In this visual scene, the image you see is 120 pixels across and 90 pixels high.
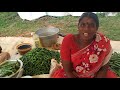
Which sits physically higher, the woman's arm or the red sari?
the red sari

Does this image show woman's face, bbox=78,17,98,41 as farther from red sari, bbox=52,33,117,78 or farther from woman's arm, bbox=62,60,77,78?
woman's arm, bbox=62,60,77,78

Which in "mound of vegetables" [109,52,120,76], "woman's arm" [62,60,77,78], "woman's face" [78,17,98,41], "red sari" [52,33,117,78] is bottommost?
"mound of vegetables" [109,52,120,76]

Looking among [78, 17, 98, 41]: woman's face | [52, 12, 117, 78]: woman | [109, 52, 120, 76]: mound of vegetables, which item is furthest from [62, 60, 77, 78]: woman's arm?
[109, 52, 120, 76]: mound of vegetables

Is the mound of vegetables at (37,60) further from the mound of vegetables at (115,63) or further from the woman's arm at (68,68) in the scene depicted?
the mound of vegetables at (115,63)

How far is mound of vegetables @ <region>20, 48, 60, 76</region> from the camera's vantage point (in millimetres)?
2820

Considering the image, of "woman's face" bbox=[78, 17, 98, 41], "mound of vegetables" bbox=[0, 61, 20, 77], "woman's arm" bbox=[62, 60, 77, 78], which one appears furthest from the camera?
"mound of vegetables" bbox=[0, 61, 20, 77]

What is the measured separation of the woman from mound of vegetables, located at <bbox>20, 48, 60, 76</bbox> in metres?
0.47

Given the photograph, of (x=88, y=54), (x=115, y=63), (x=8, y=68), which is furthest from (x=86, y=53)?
(x=8, y=68)

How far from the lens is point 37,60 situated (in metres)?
2.88

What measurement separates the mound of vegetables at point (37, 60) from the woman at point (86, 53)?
18.7 inches
